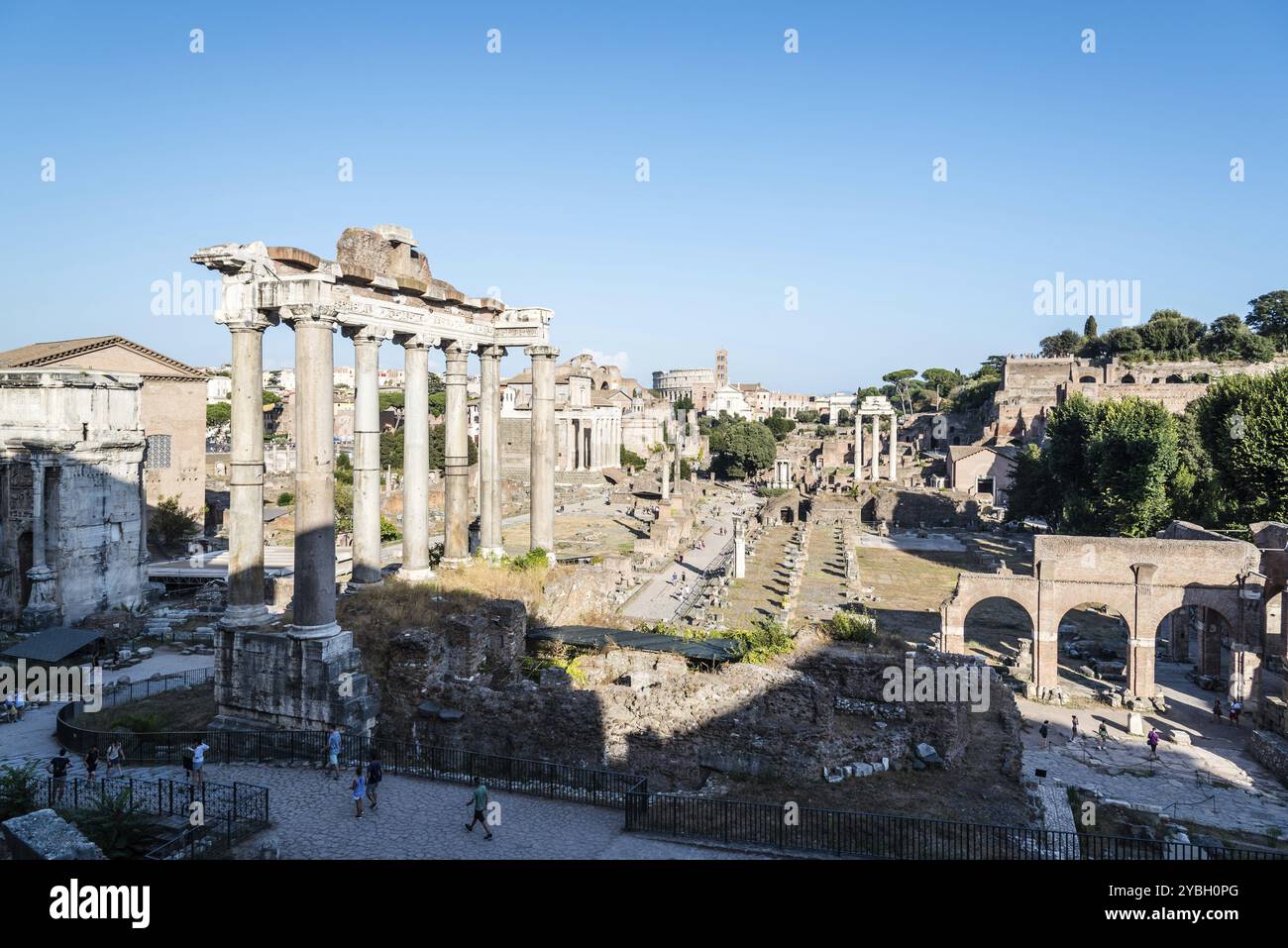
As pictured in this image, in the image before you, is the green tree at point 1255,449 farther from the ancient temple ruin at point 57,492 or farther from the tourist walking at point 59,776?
the ancient temple ruin at point 57,492

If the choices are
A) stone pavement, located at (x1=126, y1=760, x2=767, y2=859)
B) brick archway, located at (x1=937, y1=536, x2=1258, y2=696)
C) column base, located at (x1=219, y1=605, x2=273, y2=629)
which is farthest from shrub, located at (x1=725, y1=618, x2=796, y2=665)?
brick archway, located at (x1=937, y1=536, x2=1258, y2=696)

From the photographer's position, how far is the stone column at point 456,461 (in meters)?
21.8

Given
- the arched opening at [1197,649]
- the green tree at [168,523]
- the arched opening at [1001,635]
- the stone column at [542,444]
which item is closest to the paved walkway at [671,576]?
the stone column at [542,444]

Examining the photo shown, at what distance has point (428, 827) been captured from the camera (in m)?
12.7

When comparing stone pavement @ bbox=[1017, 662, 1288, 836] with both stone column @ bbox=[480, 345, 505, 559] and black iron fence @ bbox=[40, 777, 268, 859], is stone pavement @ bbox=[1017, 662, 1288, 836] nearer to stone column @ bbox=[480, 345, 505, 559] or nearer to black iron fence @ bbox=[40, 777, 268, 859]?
stone column @ bbox=[480, 345, 505, 559]

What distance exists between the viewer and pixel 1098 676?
32812mm

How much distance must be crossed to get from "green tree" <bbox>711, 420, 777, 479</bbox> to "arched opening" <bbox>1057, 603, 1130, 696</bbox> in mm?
72451

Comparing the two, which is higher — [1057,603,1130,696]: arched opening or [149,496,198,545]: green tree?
[149,496,198,545]: green tree

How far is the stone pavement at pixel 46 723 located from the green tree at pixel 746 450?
89.8 metres

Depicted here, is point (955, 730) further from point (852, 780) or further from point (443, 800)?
point (443, 800)

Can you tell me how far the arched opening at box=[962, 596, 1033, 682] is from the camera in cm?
3267

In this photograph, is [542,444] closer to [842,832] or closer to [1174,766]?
[842,832]

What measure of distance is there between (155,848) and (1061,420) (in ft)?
195

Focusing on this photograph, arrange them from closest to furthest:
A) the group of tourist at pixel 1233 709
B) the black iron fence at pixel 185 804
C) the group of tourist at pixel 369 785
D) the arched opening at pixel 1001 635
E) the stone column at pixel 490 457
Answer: the black iron fence at pixel 185 804 → the group of tourist at pixel 369 785 → the stone column at pixel 490 457 → the group of tourist at pixel 1233 709 → the arched opening at pixel 1001 635
